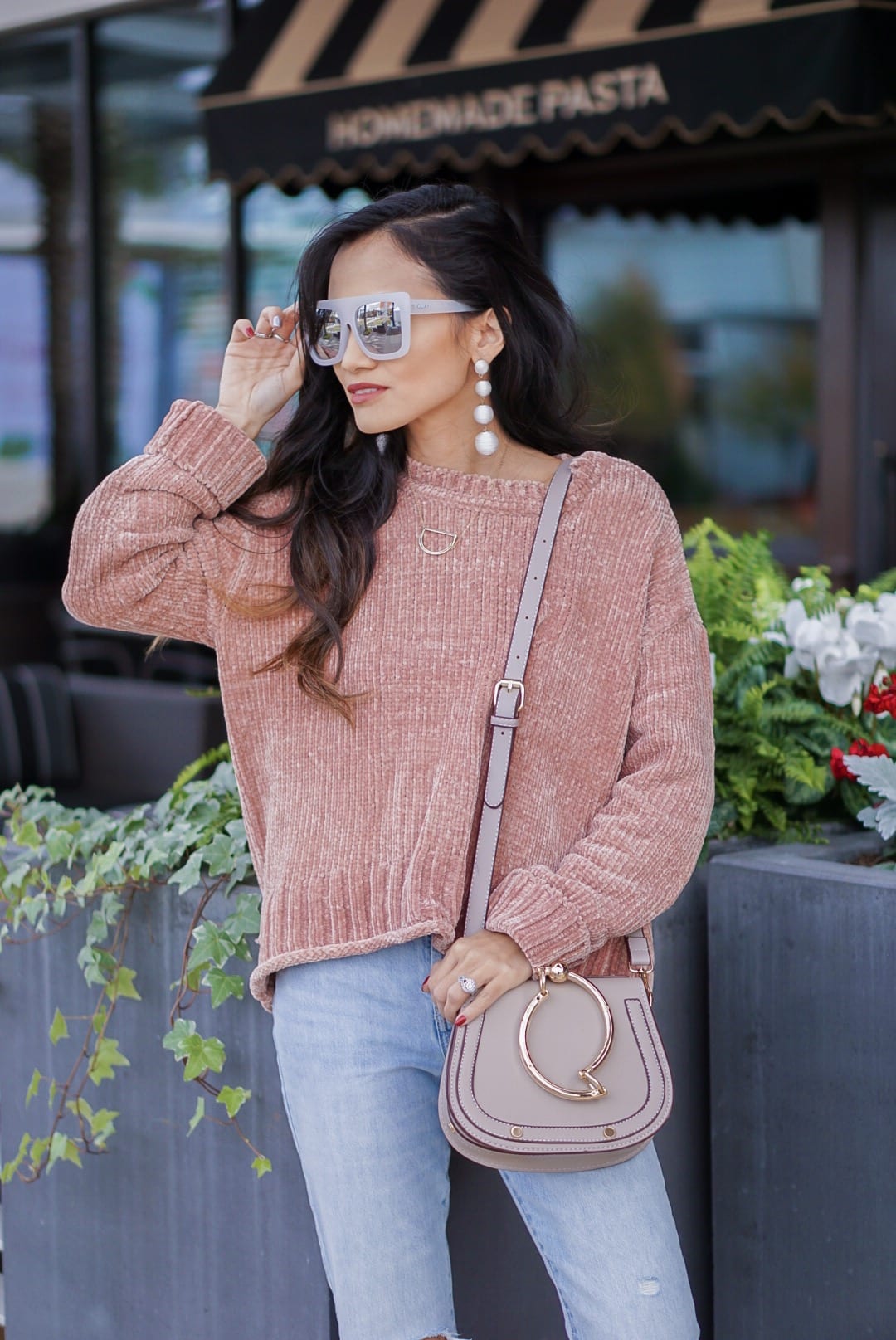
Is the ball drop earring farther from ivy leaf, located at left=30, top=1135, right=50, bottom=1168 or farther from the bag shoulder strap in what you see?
ivy leaf, located at left=30, top=1135, right=50, bottom=1168

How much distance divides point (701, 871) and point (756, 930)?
156 mm

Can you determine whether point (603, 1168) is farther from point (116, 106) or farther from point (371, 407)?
point (116, 106)

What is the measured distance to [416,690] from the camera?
6.11 ft

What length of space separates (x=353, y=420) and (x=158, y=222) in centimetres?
608

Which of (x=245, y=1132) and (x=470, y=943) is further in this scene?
(x=245, y=1132)

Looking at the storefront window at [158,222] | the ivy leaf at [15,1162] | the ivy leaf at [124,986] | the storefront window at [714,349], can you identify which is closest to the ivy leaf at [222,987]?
the ivy leaf at [124,986]

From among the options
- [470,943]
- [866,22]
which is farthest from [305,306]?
[866,22]

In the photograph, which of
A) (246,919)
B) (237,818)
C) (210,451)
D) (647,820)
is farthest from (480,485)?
(237,818)

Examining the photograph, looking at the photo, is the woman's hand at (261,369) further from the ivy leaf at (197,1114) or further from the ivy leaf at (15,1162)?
the ivy leaf at (15,1162)

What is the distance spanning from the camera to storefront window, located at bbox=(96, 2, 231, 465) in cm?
745

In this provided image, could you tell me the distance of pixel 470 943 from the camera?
1774 mm

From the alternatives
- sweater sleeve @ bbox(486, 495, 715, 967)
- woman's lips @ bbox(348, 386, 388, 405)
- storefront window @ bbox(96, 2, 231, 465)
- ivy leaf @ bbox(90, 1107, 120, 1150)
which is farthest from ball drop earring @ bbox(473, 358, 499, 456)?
storefront window @ bbox(96, 2, 231, 465)

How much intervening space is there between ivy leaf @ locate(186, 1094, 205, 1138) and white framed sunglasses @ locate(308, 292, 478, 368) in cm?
109

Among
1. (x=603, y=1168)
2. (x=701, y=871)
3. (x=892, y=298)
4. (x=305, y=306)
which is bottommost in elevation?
(x=603, y=1168)
